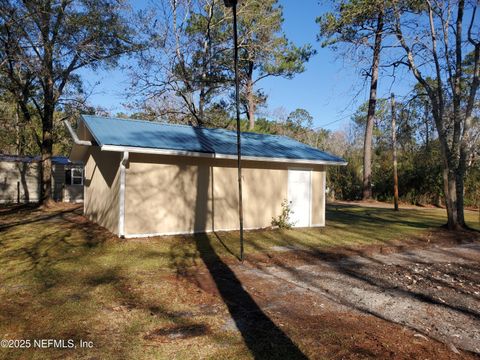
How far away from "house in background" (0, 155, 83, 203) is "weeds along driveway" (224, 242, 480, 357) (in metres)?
16.3

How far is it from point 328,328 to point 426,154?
2419 cm

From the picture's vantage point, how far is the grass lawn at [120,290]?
3.73 meters

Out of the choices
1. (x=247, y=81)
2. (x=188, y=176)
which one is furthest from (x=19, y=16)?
(x=247, y=81)

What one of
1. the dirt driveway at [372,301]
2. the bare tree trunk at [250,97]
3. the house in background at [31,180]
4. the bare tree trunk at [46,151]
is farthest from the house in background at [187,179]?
the bare tree trunk at [250,97]

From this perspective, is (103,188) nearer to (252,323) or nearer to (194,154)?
(194,154)

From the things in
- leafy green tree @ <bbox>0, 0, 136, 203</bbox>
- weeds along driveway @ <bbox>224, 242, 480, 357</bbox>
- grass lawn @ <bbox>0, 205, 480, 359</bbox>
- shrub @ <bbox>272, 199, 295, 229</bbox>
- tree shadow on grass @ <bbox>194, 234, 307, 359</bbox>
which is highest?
leafy green tree @ <bbox>0, 0, 136, 203</bbox>

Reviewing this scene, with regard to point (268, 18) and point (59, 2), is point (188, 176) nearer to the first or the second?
point (59, 2)

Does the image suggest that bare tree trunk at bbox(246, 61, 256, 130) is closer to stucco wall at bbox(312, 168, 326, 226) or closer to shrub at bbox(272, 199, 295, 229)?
stucco wall at bbox(312, 168, 326, 226)

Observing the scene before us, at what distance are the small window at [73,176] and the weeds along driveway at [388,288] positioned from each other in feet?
54.0

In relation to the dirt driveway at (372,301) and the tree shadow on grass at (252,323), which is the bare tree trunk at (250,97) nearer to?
the dirt driveway at (372,301)

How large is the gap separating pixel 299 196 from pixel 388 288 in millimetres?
6551

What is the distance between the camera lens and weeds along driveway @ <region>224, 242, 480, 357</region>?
4.47m

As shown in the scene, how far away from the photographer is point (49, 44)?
10.7 metres

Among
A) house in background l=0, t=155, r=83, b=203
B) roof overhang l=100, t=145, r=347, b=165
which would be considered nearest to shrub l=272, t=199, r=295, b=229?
roof overhang l=100, t=145, r=347, b=165
